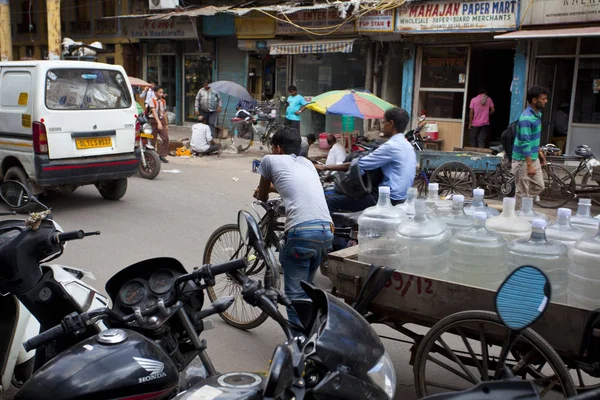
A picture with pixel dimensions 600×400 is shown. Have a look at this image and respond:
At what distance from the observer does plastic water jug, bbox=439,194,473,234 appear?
3.65 m

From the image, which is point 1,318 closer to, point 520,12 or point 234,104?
point 520,12

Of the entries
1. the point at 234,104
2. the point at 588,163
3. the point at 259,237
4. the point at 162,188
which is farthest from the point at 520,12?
the point at 259,237

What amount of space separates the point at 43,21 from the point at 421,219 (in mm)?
27758

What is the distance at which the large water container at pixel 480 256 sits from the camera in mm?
3279

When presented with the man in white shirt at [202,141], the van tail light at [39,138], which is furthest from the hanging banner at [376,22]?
the van tail light at [39,138]

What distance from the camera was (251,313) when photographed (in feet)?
15.8

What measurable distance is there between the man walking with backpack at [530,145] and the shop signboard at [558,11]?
5.04 metres

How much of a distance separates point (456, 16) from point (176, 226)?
28.7ft

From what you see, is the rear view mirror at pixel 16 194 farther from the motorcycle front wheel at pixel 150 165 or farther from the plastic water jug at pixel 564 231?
the motorcycle front wheel at pixel 150 165

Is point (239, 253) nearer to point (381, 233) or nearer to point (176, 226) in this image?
point (381, 233)

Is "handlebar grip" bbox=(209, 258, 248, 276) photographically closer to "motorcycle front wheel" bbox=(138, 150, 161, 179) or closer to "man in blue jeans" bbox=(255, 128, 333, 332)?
"man in blue jeans" bbox=(255, 128, 333, 332)

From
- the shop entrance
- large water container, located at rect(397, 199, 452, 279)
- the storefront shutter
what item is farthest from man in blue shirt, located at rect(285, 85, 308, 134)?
large water container, located at rect(397, 199, 452, 279)

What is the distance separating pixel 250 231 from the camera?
2424mm

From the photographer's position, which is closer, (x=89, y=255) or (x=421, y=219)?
(x=421, y=219)
